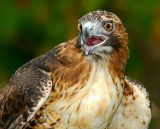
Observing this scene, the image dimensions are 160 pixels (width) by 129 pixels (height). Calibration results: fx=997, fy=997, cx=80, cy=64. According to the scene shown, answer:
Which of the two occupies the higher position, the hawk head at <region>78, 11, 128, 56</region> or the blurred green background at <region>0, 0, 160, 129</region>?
the hawk head at <region>78, 11, 128, 56</region>

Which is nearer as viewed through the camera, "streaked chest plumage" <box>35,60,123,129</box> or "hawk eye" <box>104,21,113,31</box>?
"hawk eye" <box>104,21,113,31</box>

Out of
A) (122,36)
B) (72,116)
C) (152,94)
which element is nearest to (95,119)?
(72,116)

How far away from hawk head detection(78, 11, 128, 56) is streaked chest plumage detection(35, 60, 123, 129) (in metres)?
0.27

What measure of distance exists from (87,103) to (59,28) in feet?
14.3

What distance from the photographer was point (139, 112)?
9297mm

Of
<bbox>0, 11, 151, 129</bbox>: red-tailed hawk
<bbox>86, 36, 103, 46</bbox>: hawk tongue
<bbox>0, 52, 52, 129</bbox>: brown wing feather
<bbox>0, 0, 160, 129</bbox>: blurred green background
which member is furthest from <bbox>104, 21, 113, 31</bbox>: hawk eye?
<bbox>0, 0, 160, 129</bbox>: blurred green background

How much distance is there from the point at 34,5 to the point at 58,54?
396 centimetres

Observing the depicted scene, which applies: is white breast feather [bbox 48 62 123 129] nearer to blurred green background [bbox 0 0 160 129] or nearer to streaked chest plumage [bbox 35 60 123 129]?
streaked chest plumage [bbox 35 60 123 129]

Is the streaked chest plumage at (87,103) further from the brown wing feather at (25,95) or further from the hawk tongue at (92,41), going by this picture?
the hawk tongue at (92,41)

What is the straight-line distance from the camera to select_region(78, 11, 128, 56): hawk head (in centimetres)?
795

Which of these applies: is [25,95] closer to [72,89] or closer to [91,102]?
[72,89]

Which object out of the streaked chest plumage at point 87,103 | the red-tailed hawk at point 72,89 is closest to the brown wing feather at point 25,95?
the red-tailed hawk at point 72,89

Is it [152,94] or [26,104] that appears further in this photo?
[152,94]

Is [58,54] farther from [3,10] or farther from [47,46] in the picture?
[47,46]
